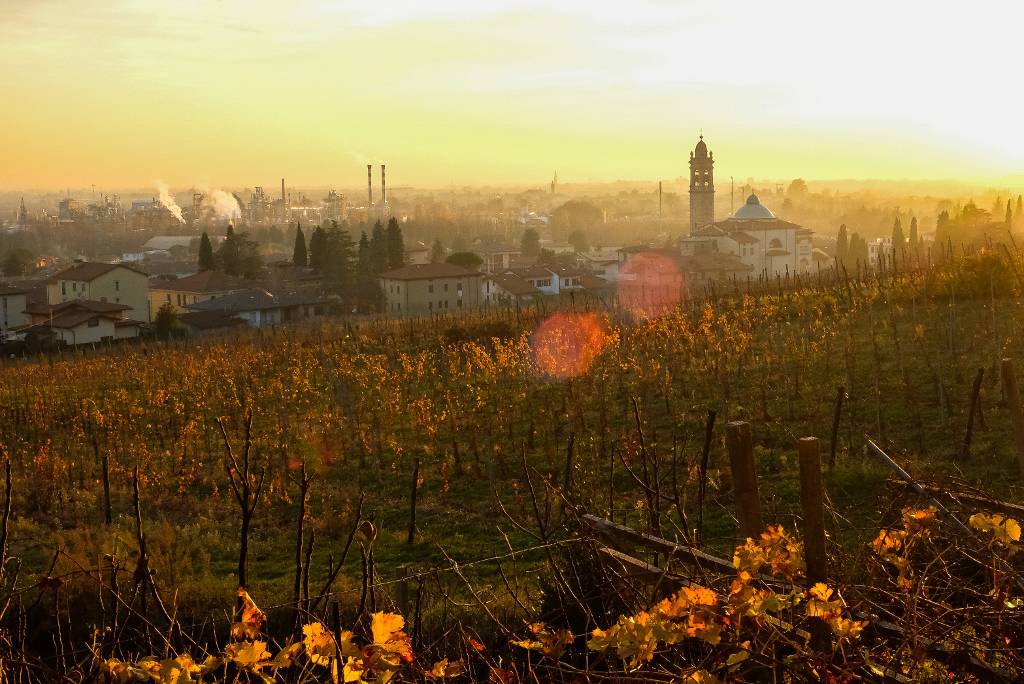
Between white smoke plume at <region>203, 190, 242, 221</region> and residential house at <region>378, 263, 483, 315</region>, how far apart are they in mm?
106145

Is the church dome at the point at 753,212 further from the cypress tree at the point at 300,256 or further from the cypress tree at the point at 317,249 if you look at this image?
the cypress tree at the point at 317,249

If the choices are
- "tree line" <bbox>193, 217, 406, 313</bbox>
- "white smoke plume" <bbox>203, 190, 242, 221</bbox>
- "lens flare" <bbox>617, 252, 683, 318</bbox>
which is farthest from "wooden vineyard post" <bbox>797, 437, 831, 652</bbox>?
"white smoke plume" <bbox>203, 190, 242, 221</bbox>

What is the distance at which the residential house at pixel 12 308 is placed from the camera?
39.5 m

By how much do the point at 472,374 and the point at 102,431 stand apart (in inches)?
191

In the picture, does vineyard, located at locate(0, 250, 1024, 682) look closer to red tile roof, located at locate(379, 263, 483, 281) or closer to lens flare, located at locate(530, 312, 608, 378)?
lens flare, located at locate(530, 312, 608, 378)

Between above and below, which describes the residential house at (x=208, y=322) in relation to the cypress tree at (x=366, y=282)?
below

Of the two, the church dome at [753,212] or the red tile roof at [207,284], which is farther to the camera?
the church dome at [753,212]

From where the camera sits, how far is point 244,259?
48.5 m

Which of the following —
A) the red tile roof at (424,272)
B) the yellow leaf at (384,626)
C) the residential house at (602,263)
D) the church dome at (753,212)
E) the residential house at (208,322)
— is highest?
the church dome at (753,212)

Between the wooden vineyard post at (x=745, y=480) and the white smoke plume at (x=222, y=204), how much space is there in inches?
5681

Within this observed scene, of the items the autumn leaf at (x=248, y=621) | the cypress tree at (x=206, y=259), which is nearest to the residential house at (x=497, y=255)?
the cypress tree at (x=206, y=259)

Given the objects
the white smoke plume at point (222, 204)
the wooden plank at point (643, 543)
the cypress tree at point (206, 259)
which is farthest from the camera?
the white smoke plume at point (222, 204)

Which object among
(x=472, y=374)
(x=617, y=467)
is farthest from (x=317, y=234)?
(x=617, y=467)

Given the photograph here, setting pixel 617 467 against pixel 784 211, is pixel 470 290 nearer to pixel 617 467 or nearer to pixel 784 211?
pixel 617 467
